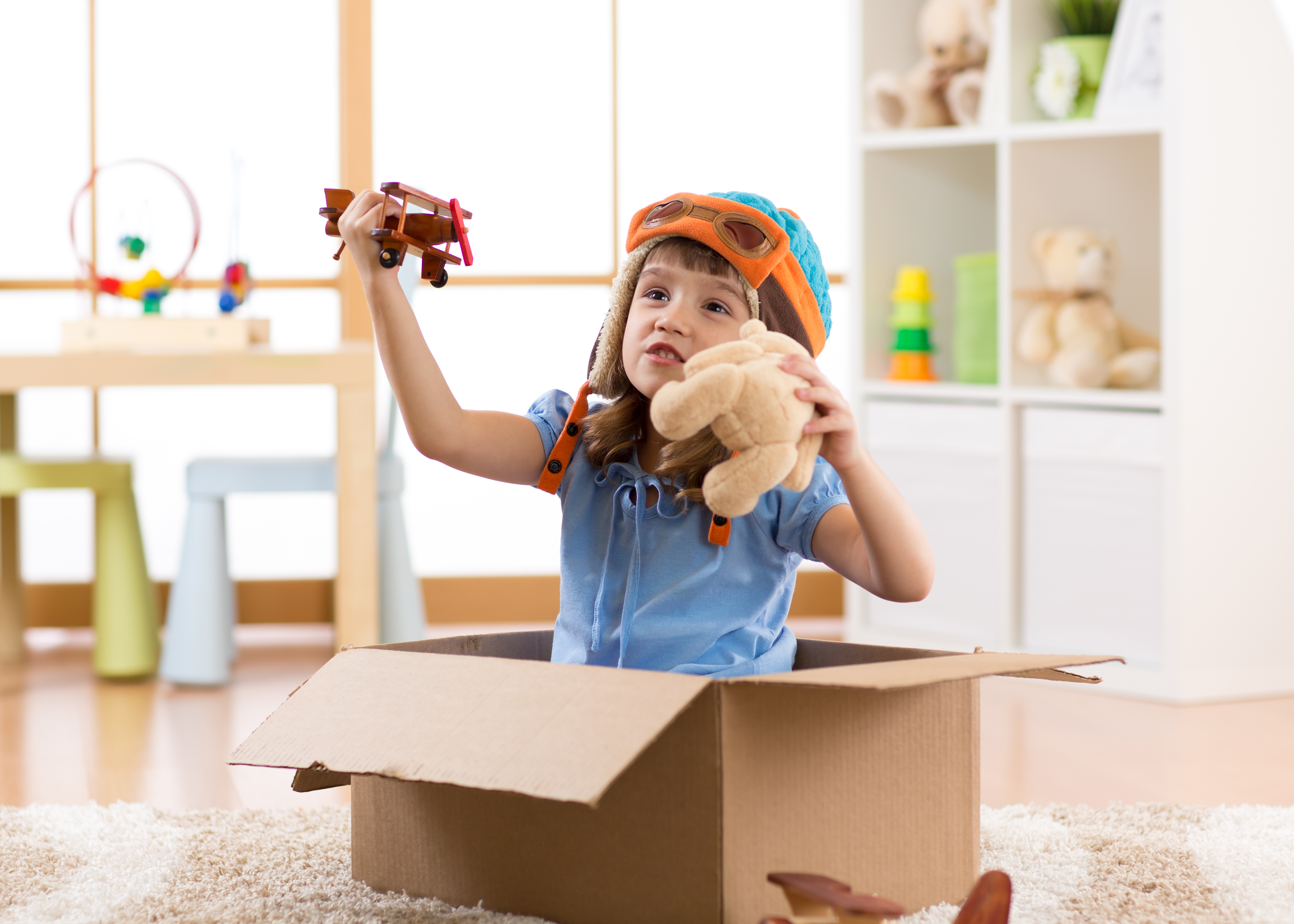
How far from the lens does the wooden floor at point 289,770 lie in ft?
4.48

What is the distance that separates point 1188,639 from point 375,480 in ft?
3.85

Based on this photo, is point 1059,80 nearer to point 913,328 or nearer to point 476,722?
point 913,328

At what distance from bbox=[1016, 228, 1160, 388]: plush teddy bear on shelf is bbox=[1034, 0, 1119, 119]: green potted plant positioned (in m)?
0.19

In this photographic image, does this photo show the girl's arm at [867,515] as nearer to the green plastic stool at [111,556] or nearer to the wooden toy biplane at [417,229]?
the wooden toy biplane at [417,229]

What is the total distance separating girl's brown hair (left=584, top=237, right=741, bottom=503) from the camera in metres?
1.03

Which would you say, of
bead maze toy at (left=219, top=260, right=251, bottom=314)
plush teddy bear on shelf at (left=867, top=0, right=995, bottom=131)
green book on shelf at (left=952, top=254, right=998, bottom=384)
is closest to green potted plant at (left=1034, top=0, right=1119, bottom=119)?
plush teddy bear on shelf at (left=867, top=0, right=995, bottom=131)

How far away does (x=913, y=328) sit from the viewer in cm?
222

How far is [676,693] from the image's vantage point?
748 mm

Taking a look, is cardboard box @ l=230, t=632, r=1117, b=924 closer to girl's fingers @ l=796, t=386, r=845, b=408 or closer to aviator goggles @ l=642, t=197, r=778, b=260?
girl's fingers @ l=796, t=386, r=845, b=408

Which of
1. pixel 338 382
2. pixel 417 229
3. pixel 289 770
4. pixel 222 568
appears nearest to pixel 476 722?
pixel 417 229

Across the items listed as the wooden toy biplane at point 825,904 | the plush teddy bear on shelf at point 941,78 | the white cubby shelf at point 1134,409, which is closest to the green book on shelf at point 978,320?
the white cubby shelf at point 1134,409

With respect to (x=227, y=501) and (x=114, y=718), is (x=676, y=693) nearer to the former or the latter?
(x=114, y=718)

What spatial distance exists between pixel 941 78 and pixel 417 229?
1.49m

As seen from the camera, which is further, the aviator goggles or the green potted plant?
the green potted plant
